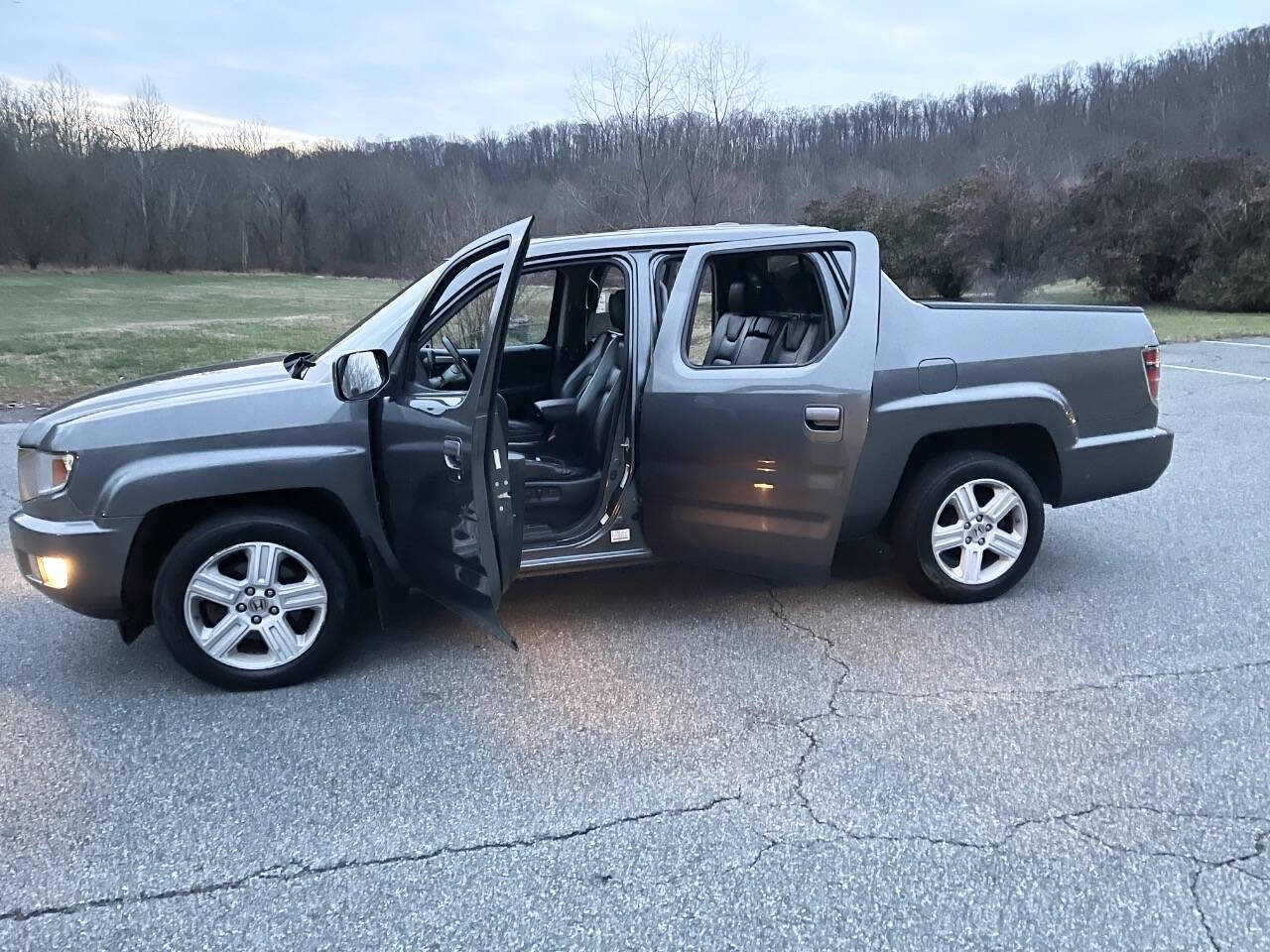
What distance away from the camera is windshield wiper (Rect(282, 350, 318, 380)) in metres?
4.41

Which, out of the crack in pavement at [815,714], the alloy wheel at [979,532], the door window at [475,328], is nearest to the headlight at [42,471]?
Result: the door window at [475,328]

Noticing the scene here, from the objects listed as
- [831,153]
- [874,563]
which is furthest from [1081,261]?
[831,153]

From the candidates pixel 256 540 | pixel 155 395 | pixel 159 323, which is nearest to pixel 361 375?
pixel 256 540

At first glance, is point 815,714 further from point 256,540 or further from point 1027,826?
point 256,540

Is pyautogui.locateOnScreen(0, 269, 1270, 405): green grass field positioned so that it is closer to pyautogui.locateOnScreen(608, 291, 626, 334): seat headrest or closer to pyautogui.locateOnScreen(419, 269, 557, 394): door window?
pyautogui.locateOnScreen(419, 269, 557, 394): door window

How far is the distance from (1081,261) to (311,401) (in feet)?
93.3

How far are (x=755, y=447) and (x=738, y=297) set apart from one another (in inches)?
47.8

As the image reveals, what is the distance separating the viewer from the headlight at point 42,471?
149 inches

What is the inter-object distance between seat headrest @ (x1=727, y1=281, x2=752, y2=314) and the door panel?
788 millimetres

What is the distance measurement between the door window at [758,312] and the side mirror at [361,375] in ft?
4.25

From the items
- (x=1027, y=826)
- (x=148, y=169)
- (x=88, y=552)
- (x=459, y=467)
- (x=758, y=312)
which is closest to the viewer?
(x=1027, y=826)

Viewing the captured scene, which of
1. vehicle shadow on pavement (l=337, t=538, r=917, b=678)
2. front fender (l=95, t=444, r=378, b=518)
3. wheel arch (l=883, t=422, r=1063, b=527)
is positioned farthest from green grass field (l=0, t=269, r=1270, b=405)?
wheel arch (l=883, t=422, r=1063, b=527)

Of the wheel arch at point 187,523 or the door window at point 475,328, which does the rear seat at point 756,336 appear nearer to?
the door window at point 475,328

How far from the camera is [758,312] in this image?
5102 millimetres
